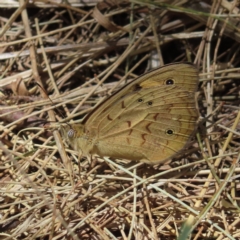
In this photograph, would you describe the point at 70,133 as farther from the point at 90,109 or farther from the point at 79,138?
the point at 90,109

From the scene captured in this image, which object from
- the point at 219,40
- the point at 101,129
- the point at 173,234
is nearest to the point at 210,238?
the point at 173,234

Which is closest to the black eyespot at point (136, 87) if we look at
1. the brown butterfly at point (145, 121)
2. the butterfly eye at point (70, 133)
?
the brown butterfly at point (145, 121)

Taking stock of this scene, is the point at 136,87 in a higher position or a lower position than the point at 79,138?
higher

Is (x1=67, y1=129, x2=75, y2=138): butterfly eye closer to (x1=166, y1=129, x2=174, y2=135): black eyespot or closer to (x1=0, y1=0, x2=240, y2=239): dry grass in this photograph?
(x1=0, y1=0, x2=240, y2=239): dry grass

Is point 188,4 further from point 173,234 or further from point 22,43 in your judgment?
point 173,234

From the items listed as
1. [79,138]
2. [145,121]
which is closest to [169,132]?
[145,121]

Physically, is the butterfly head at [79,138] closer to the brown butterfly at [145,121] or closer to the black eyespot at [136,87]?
the brown butterfly at [145,121]
